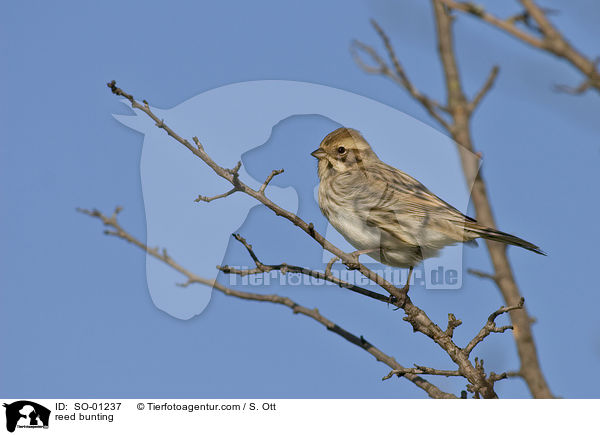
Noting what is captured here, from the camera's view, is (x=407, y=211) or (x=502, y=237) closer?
(x=502, y=237)

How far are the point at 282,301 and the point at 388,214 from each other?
2139 mm

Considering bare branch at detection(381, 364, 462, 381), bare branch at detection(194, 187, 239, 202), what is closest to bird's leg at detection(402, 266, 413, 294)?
bare branch at detection(381, 364, 462, 381)

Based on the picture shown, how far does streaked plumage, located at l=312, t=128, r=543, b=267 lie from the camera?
682cm

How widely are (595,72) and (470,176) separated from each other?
11.8 ft

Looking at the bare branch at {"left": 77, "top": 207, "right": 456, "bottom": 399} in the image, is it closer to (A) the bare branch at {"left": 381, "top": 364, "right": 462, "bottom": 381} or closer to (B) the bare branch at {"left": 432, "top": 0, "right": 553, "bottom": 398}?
(A) the bare branch at {"left": 381, "top": 364, "right": 462, "bottom": 381}

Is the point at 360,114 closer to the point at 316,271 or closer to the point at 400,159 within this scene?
the point at 400,159

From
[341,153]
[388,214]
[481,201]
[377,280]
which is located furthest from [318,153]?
[377,280]

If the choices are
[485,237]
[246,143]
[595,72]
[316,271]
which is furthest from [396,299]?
[595,72]
